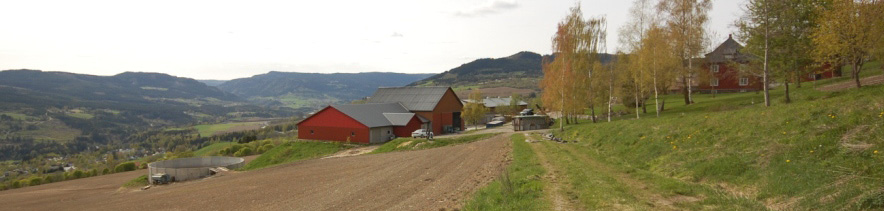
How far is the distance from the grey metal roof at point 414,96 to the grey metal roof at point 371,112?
203 centimetres

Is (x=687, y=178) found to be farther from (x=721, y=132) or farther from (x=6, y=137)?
(x=6, y=137)

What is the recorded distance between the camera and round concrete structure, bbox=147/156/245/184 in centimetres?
3534

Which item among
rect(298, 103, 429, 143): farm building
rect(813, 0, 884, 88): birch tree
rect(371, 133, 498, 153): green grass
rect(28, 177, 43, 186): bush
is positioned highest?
rect(813, 0, 884, 88): birch tree

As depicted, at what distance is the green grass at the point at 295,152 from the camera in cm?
4541

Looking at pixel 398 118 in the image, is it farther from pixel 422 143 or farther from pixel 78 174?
pixel 78 174

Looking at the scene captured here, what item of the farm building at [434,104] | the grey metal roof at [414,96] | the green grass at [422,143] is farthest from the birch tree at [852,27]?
the grey metal roof at [414,96]

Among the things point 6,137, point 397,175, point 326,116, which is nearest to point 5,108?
point 6,137

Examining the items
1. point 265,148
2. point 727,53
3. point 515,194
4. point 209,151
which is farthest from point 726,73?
point 209,151

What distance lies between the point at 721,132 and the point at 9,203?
45.1 meters

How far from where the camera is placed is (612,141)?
22766 millimetres

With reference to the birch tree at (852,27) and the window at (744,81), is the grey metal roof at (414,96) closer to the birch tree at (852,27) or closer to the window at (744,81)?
the window at (744,81)

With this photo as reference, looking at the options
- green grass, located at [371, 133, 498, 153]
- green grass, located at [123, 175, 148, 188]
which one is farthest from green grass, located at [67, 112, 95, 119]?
green grass, located at [371, 133, 498, 153]

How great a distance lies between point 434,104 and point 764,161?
47.4 m

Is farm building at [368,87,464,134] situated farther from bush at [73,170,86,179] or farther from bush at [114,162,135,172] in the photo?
bush at [73,170,86,179]
